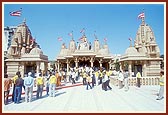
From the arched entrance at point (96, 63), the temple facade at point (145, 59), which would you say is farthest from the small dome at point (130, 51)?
the arched entrance at point (96, 63)

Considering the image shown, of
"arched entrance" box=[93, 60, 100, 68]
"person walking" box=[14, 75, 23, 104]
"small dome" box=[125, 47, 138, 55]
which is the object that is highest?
"small dome" box=[125, 47, 138, 55]

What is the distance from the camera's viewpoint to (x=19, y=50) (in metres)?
23.6

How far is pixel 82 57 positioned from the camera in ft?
89.2

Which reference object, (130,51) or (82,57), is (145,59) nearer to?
(130,51)

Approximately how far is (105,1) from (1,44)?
151 inches

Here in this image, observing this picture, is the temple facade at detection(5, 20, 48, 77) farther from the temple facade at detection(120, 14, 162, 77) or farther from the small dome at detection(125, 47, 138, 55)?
the small dome at detection(125, 47, 138, 55)

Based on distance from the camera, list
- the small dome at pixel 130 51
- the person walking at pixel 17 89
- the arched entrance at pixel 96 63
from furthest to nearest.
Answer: the arched entrance at pixel 96 63, the small dome at pixel 130 51, the person walking at pixel 17 89

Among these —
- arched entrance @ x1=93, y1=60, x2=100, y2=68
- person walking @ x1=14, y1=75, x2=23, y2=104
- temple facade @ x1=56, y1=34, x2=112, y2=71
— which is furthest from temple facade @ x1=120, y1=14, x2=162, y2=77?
person walking @ x1=14, y1=75, x2=23, y2=104

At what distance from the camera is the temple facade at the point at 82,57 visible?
27.2 metres

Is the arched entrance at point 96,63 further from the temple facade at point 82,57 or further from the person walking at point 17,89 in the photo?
the person walking at point 17,89

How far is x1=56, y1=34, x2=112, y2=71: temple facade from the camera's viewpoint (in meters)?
27.2

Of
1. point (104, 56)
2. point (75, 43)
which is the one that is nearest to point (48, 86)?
point (104, 56)

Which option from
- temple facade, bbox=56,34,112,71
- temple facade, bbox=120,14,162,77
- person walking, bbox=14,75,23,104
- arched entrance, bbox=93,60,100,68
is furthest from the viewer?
arched entrance, bbox=93,60,100,68

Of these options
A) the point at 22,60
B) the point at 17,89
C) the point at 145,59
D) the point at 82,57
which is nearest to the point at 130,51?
the point at 145,59
